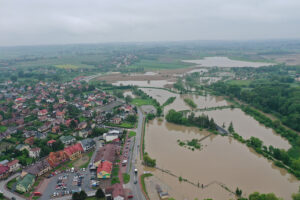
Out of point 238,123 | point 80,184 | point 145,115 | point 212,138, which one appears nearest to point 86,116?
point 145,115

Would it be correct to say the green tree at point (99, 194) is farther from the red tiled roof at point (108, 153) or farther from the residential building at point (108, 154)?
the red tiled roof at point (108, 153)

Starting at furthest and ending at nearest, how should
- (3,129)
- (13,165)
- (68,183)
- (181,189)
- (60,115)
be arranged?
(60,115) → (3,129) → (13,165) → (68,183) → (181,189)

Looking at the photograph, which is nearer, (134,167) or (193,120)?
(134,167)

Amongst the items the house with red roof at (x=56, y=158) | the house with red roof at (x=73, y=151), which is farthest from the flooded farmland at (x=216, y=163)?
the house with red roof at (x=56, y=158)

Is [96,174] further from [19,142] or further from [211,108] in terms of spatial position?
[211,108]

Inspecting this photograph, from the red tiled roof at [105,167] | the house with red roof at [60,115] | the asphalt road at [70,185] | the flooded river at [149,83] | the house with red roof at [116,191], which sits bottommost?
the asphalt road at [70,185]

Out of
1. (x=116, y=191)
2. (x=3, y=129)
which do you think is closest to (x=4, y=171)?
(x=116, y=191)

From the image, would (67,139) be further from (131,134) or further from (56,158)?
(131,134)
